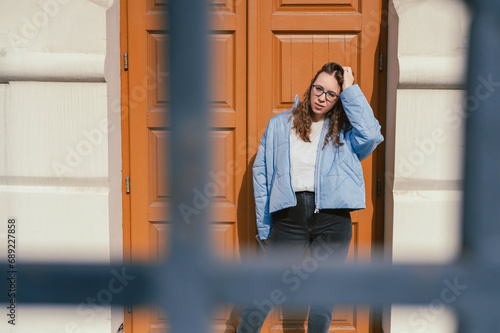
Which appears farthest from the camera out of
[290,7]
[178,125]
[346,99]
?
[290,7]

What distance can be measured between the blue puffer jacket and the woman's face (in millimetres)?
75

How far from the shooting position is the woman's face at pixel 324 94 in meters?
2.17

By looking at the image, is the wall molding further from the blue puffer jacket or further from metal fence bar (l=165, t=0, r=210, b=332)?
metal fence bar (l=165, t=0, r=210, b=332)

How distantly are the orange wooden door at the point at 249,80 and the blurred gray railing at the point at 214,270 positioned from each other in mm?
2214

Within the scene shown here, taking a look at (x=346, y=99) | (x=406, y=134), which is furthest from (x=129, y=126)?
(x=406, y=134)

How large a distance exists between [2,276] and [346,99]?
1818 mm

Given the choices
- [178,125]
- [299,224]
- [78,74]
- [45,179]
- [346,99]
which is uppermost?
[78,74]

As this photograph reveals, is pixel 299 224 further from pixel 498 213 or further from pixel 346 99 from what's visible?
pixel 498 213

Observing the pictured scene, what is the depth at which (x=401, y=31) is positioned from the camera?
97.0 inches

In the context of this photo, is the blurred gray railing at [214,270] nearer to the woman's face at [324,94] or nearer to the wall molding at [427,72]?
the woman's face at [324,94]

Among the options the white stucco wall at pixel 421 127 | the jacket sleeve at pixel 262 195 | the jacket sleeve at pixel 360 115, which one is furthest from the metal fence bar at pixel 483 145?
the white stucco wall at pixel 421 127

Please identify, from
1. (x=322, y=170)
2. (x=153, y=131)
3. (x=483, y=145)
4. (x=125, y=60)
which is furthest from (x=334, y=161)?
(x=483, y=145)

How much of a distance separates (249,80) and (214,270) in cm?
234

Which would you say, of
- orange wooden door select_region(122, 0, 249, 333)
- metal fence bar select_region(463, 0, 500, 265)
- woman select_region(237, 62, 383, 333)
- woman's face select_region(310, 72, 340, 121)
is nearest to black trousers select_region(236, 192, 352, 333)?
woman select_region(237, 62, 383, 333)
